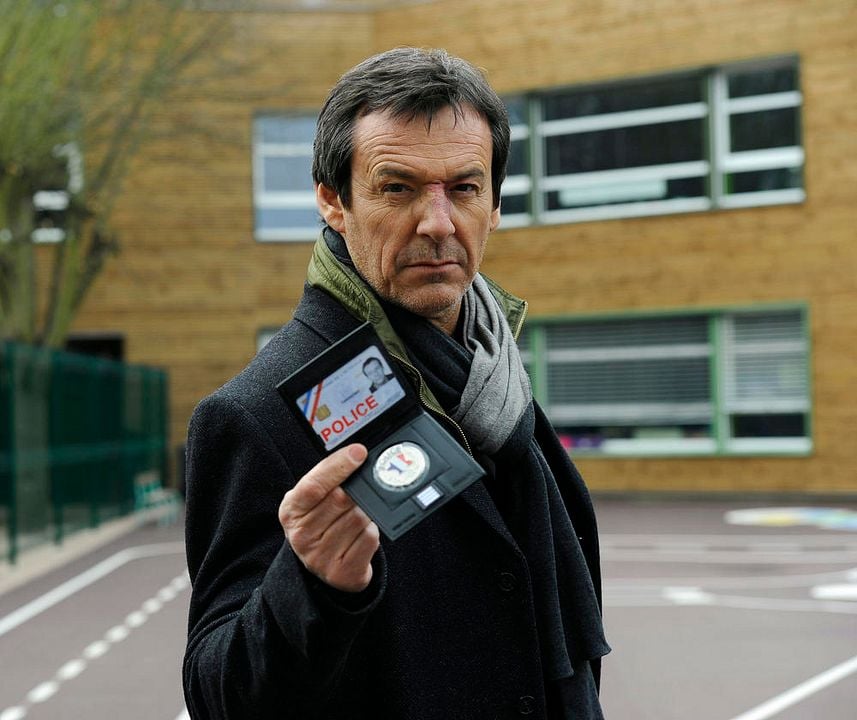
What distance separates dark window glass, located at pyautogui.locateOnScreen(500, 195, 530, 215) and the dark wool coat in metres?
21.9

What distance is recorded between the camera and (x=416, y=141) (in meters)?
1.86

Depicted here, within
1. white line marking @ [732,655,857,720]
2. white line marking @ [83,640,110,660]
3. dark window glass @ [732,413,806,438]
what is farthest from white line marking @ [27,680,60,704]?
dark window glass @ [732,413,806,438]

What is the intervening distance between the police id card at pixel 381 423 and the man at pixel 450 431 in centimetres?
15

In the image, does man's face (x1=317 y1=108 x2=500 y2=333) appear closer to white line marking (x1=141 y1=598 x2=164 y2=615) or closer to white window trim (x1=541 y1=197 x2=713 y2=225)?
white line marking (x1=141 y1=598 x2=164 y2=615)

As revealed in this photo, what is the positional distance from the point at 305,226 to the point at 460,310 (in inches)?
893

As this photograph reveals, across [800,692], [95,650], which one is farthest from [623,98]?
[800,692]

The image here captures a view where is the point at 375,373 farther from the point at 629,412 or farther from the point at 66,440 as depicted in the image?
the point at 629,412

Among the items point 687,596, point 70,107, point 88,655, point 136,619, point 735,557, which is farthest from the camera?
point 70,107

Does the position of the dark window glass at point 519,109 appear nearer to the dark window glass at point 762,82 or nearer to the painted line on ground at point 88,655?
the dark window glass at point 762,82

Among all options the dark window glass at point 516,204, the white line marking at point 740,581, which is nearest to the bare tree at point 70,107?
the dark window glass at point 516,204

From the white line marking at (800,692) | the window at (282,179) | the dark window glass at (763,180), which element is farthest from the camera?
the window at (282,179)

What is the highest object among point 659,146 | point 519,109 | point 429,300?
point 519,109

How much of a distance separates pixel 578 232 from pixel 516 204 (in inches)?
60.6

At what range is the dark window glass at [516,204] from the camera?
23.6m
